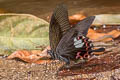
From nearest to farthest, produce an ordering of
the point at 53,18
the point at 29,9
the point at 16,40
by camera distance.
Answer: the point at 53,18 → the point at 16,40 → the point at 29,9

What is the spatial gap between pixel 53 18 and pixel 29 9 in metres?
0.81

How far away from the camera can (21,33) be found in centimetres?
218

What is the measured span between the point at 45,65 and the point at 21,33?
33 centimetres

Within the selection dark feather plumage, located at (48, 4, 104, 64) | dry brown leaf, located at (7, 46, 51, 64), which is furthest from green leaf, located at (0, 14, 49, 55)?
dark feather plumage, located at (48, 4, 104, 64)

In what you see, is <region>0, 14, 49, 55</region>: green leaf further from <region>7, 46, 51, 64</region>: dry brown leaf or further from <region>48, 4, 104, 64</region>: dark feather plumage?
<region>48, 4, 104, 64</region>: dark feather plumage

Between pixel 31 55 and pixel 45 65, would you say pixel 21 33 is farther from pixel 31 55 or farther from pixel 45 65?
pixel 45 65

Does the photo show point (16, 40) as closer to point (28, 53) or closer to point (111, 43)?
point (28, 53)

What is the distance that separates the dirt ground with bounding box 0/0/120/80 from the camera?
173 centimetres

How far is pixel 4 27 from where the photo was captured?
219cm

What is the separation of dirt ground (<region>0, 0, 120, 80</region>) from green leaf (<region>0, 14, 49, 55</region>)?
117mm

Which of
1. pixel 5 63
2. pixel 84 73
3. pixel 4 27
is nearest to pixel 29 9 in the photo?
pixel 4 27

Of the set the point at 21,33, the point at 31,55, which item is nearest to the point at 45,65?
the point at 31,55

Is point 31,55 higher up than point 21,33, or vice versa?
point 21,33

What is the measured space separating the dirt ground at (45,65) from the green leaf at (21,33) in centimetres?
12
